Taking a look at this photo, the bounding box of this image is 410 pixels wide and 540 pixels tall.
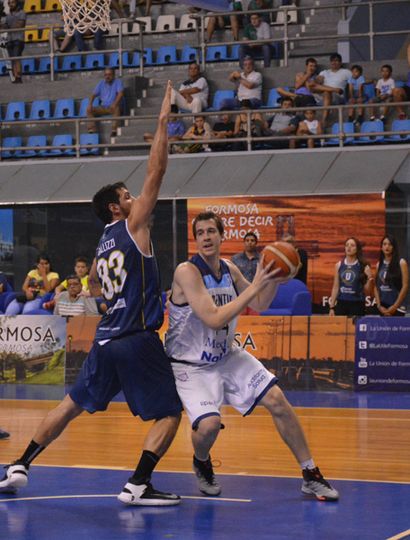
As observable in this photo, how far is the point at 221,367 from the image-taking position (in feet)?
23.4

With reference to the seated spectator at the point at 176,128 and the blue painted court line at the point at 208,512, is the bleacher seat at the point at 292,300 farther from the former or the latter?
the blue painted court line at the point at 208,512

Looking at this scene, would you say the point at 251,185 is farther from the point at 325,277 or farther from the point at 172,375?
the point at 172,375

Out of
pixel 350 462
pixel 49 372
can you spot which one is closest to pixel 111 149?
pixel 49 372

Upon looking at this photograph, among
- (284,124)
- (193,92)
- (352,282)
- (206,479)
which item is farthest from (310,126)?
(206,479)

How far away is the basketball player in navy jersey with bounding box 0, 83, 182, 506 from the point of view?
6770mm

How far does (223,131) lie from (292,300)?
17.6 ft

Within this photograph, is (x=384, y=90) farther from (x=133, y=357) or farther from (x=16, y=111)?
(x=133, y=357)

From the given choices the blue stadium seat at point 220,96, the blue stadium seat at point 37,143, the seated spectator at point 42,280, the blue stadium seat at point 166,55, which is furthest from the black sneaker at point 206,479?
the blue stadium seat at point 166,55

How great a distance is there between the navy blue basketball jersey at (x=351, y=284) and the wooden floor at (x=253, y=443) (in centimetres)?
250

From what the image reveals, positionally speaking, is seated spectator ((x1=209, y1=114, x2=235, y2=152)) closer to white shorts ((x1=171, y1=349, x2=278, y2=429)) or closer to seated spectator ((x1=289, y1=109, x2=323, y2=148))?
seated spectator ((x1=289, y1=109, x2=323, y2=148))

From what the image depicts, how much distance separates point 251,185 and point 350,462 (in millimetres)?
9799

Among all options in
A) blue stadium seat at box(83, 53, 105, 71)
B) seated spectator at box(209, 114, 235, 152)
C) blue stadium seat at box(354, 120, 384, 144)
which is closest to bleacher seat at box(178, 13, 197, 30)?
blue stadium seat at box(83, 53, 105, 71)

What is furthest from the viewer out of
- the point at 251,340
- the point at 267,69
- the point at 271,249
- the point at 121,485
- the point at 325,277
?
the point at 267,69

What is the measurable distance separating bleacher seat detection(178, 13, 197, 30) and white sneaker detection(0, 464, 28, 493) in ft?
56.3
